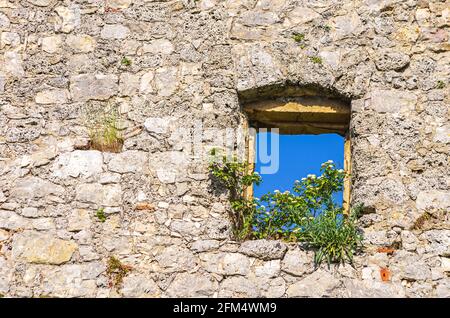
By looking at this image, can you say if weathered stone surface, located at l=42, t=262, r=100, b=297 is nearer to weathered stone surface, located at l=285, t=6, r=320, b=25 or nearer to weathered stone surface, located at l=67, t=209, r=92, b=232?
weathered stone surface, located at l=67, t=209, r=92, b=232

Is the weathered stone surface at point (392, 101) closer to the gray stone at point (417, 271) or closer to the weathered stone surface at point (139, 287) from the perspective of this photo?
the gray stone at point (417, 271)

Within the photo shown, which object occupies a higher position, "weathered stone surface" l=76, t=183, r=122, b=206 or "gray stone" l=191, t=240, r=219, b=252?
"weathered stone surface" l=76, t=183, r=122, b=206

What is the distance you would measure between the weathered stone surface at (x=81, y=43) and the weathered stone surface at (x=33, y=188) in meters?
1.20

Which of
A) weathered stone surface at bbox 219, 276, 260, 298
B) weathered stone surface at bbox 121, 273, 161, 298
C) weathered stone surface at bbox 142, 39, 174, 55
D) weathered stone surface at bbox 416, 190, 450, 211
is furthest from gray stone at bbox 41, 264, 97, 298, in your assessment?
weathered stone surface at bbox 416, 190, 450, 211

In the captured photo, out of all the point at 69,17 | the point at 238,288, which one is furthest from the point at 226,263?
the point at 69,17

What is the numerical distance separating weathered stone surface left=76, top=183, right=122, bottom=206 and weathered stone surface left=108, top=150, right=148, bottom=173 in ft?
0.51

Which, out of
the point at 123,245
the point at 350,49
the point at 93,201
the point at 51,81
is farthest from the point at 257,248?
the point at 51,81

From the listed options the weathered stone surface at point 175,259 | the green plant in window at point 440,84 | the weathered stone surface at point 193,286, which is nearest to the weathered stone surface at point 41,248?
the weathered stone surface at point 175,259

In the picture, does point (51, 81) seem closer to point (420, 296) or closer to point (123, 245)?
point (123, 245)

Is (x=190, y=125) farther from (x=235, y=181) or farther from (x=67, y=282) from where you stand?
(x=67, y=282)

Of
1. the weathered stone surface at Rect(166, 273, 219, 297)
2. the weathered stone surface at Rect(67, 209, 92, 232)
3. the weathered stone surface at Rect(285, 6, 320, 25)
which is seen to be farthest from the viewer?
the weathered stone surface at Rect(285, 6, 320, 25)

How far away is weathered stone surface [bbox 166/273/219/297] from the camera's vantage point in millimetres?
4883

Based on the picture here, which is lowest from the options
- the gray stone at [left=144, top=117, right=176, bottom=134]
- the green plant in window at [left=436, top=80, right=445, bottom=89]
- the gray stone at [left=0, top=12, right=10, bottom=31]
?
the gray stone at [left=144, top=117, right=176, bottom=134]

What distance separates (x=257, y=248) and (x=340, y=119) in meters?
1.44
